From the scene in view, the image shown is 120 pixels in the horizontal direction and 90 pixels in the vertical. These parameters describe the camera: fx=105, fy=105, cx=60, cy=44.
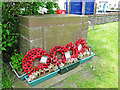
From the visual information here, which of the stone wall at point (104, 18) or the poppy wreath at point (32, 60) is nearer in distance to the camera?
the poppy wreath at point (32, 60)

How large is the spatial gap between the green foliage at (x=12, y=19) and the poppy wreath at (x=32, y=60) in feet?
1.96

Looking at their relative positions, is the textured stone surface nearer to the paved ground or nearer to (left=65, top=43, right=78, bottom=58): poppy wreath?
(left=65, top=43, right=78, bottom=58): poppy wreath

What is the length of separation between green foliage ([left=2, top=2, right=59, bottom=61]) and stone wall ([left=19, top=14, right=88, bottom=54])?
7.5 inches

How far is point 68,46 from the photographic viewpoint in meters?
3.10

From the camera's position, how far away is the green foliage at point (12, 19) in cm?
257

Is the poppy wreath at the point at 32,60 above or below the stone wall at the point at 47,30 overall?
below

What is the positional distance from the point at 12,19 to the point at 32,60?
1224mm

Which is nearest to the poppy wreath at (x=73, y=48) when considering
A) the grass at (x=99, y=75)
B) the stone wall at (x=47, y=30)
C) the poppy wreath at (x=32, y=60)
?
the stone wall at (x=47, y=30)

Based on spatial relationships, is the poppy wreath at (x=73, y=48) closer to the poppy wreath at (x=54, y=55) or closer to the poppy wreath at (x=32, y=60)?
the poppy wreath at (x=54, y=55)

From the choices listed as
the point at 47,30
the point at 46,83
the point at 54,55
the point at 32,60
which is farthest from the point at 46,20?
the point at 46,83

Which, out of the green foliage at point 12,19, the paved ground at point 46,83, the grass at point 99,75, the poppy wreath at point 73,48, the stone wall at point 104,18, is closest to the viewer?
the paved ground at point 46,83

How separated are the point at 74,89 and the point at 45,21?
1.70m

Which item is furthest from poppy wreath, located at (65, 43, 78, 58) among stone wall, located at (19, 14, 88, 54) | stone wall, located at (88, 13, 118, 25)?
stone wall, located at (88, 13, 118, 25)

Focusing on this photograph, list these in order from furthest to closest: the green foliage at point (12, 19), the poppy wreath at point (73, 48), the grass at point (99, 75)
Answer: the poppy wreath at point (73, 48)
the green foliage at point (12, 19)
the grass at point (99, 75)
